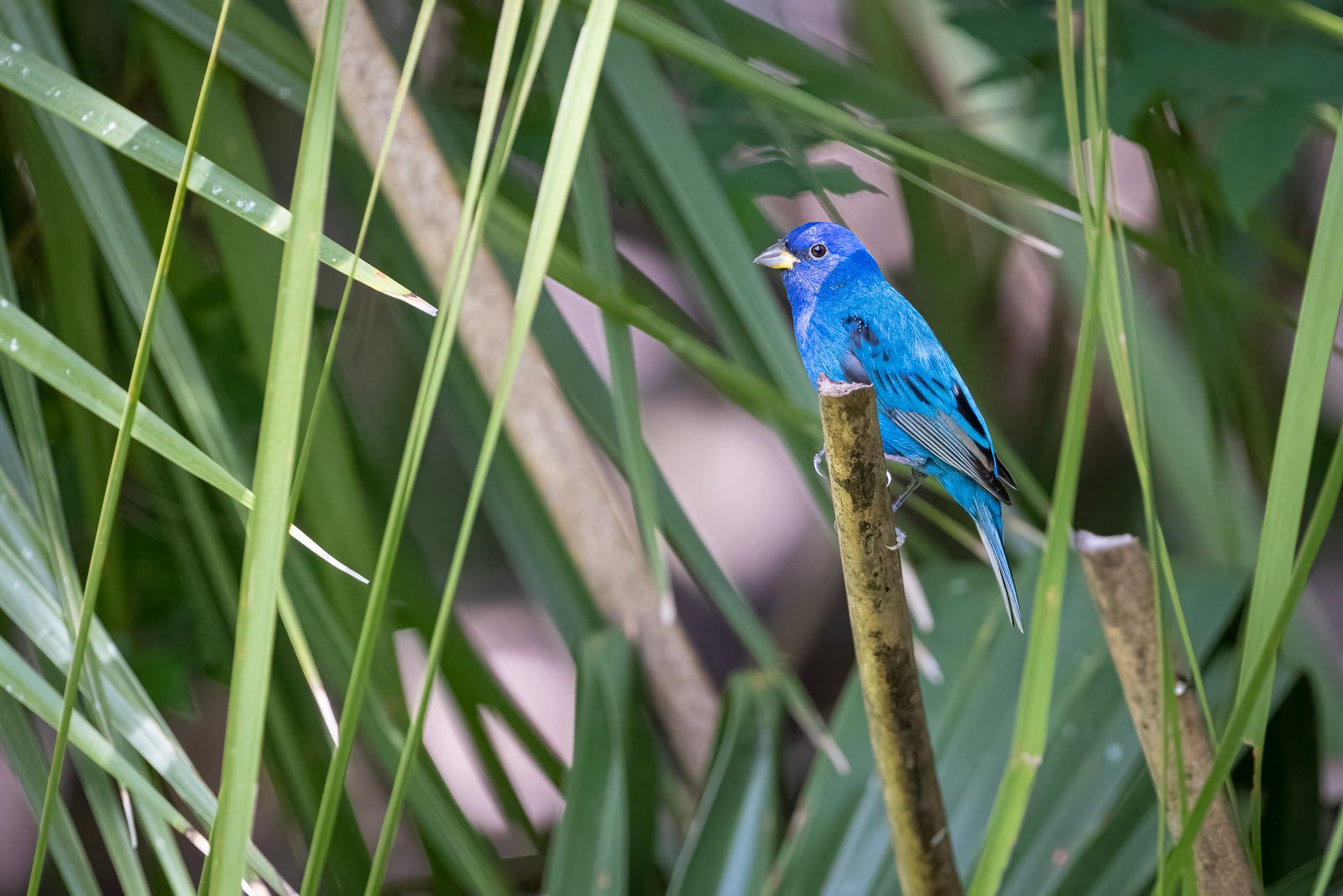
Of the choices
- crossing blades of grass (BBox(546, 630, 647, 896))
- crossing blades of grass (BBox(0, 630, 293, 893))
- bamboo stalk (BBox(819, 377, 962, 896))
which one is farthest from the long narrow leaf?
crossing blades of grass (BBox(0, 630, 293, 893))

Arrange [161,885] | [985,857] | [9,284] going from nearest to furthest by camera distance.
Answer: [985,857]
[9,284]
[161,885]

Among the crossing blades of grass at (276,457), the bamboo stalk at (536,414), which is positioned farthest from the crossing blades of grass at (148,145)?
the bamboo stalk at (536,414)

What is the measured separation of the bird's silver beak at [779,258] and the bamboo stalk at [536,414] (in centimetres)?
36

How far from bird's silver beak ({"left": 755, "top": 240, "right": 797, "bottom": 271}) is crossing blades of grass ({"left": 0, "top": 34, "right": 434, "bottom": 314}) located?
29.0 inches

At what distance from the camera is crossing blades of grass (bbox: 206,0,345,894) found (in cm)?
46

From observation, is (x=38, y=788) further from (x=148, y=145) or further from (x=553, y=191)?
(x=553, y=191)

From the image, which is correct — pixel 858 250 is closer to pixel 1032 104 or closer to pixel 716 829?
pixel 1032 104

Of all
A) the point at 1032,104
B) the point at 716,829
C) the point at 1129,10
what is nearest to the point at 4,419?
the point at 716,829

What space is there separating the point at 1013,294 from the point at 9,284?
228cm

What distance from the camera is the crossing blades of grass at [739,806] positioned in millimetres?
1269

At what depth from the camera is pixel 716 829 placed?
4.30 feet

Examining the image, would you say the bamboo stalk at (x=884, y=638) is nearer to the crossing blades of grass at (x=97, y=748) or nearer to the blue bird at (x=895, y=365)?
the blue bird at (x=895, y=365)

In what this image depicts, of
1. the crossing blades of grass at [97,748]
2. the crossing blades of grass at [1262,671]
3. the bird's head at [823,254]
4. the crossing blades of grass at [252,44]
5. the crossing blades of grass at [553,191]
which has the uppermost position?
the crossing blades of grass at [252,44]

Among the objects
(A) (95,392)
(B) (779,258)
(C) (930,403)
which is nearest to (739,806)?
(C) (930,403)
